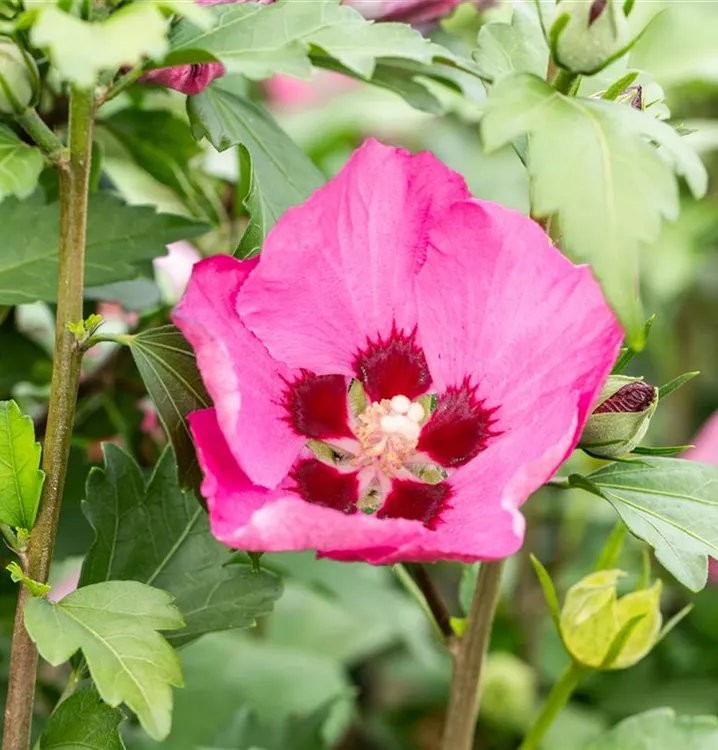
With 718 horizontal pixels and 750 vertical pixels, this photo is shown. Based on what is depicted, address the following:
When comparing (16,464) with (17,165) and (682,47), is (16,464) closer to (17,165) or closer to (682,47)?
(17,165)

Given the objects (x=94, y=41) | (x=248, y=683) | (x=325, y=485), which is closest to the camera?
(x=94, y=41)

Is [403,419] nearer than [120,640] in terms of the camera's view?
No

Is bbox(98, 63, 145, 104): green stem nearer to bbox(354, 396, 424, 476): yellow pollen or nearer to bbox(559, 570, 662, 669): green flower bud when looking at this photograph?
bbox(354, 396, 424, 476): yellow pollen

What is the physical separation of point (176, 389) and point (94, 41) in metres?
0.22

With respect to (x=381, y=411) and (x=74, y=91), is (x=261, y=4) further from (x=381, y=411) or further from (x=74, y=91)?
(x=381, y=411)

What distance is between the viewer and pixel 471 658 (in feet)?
2.73

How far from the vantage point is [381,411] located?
780 mm

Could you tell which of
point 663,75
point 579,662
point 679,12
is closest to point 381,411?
point 579,662

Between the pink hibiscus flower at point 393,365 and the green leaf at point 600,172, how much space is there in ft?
0.20

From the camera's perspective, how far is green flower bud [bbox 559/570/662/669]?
2.70ft

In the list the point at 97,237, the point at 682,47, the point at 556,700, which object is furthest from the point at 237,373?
the point at 682,47

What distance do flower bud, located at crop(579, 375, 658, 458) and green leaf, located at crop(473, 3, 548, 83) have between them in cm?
20

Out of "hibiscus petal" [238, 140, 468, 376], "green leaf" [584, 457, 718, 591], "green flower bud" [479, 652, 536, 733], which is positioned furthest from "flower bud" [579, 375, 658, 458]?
"green flower bud" [479, 652, 536, 733]

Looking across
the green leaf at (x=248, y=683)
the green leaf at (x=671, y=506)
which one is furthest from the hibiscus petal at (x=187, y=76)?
the green leaf at (x=248, y=683)
